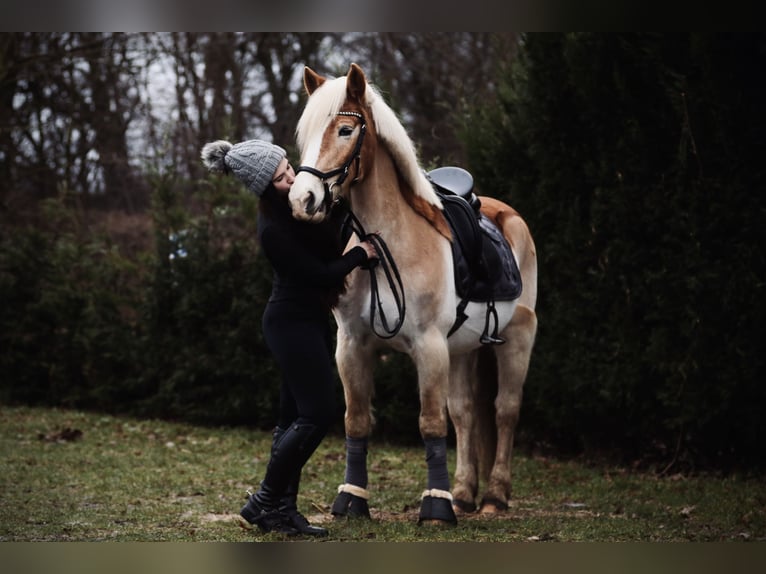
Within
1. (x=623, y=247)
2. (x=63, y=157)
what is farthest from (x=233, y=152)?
(x=63, y=157)

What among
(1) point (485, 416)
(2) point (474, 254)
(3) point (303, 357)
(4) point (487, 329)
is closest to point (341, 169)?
(3) point (303, 357)

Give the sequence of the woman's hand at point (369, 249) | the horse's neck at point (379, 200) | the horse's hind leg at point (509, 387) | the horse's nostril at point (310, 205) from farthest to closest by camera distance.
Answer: the horse's hind leg at point (509, 387)
the horse's neck at point (379, 200)
the woman's hand at point (369, 249)
the horse's nostril at point (310, 205)

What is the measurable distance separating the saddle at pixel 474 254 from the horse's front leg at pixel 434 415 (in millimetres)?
391

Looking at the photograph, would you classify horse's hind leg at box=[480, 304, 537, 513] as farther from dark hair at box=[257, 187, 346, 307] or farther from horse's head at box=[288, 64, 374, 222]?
horse's head at box=[288, 64, 374, 222]

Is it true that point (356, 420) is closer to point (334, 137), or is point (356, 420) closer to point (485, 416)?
point (485, 416)

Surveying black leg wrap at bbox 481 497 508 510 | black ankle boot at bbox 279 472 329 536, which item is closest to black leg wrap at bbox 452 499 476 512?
black leg wrap at bbox 481 497 508 510

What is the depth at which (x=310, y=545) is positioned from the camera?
11.2 feet

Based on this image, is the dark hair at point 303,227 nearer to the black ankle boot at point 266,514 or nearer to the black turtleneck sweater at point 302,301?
the black turtleneck sweater at point 302,301

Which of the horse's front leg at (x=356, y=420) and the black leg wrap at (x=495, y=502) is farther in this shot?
the black leg wrap at (x=495, y=502)

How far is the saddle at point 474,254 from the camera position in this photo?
218 inches

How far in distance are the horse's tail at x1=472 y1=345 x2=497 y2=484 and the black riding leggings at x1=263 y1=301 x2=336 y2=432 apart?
5.76 ft

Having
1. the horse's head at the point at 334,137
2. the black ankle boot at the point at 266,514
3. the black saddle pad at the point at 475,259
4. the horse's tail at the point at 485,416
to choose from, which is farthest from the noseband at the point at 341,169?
the horse's tail at the point at 485,416

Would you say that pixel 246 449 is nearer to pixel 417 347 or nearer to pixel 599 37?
pixel 417 347

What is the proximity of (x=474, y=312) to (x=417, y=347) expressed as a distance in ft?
2.12
